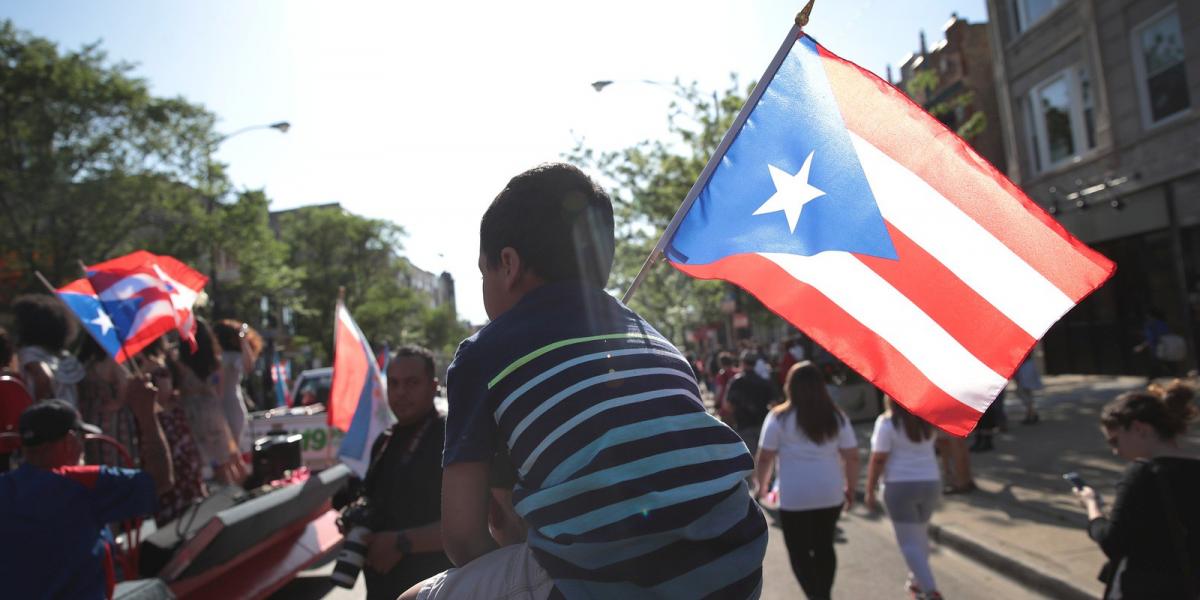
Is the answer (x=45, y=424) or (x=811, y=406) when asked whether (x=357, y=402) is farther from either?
(x=811, y=406)

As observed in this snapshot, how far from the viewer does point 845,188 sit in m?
2.64

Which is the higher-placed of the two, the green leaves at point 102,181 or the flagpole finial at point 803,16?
the green leaves at point 102,181

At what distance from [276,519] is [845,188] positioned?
16.7ft

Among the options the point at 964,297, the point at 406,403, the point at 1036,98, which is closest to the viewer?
the point at 964,297

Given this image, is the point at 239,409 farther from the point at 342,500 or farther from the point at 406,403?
the point at 406,403

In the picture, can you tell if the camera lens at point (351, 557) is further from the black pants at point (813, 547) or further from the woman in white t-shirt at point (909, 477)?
the woman in white t-shirt at point (909, 477)

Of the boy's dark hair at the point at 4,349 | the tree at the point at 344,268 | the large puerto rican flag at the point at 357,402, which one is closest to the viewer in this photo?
the boy's dark hair at the point at 4,349

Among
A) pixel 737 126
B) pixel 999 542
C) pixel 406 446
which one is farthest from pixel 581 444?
pixel 999 542

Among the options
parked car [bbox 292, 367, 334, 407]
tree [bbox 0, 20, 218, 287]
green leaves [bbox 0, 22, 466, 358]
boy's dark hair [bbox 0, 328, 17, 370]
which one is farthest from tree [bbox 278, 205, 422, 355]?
boy's dark hair [bbox 0, 328, 17, 370]

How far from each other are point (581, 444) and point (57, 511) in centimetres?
271

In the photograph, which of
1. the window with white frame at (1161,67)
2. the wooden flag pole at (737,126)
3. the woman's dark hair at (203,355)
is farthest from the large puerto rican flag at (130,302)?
the window with white frame at (1161,67)

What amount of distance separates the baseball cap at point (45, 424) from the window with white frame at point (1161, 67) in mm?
18604

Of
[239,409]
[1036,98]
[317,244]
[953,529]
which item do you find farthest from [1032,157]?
[317,244]

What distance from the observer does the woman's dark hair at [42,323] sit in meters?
5.11
